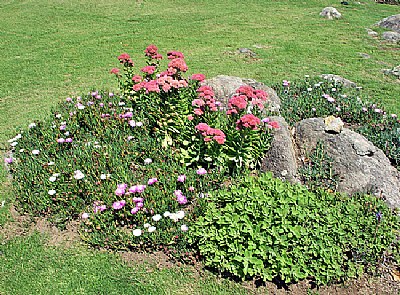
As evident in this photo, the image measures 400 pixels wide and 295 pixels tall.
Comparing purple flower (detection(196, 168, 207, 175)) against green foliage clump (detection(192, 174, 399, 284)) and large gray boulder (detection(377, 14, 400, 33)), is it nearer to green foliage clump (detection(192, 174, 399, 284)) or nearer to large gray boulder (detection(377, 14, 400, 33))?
green foliage clump (detection(192, 174, 399, 284))

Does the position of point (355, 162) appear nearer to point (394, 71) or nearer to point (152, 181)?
point (152, 181)

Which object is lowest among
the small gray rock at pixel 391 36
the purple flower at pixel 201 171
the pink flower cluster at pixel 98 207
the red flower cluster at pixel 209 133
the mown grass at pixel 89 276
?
the mown grass at pixel 89 276

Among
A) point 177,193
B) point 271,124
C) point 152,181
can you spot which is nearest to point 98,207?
point 152,181

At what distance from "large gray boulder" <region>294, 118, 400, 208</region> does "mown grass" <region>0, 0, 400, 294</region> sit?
2.58m

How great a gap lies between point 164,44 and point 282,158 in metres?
8.40

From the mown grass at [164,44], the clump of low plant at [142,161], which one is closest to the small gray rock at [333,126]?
the clump of low plant at [142,161]

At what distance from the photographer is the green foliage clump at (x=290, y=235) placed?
3461 millimetres

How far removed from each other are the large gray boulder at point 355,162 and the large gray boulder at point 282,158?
0.33 m

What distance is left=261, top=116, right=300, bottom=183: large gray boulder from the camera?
4.68 meters

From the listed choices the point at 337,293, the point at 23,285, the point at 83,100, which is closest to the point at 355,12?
the point at 83,100

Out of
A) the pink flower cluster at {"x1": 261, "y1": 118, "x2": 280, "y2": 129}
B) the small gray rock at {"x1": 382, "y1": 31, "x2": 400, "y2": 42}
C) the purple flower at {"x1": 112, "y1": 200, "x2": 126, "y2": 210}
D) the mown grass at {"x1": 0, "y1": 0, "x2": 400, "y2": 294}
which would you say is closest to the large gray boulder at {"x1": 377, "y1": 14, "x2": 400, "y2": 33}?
the mown grass at {"x1": 0, "y1": 0, "x2": 400, "y2": 294}

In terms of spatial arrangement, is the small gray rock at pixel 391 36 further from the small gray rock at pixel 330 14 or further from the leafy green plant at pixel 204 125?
the leafy green plant at pixel 204 125

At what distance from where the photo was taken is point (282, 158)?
4.77 meters

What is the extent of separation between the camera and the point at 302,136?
523 cm
